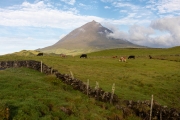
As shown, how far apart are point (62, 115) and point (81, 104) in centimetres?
347

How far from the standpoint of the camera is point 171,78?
4172 cm

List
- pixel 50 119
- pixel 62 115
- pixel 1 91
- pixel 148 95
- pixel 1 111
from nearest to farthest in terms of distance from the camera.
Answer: pixel 1 111, pixel 50 119, pixel 62 115, pixel 1 91, pixel 148 95

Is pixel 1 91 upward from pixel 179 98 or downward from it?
upward

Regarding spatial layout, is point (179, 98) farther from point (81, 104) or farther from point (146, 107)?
point (81, 104)

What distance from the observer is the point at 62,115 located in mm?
17141

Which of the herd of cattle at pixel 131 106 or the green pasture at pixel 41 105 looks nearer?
the green pasture at pixel 41 105

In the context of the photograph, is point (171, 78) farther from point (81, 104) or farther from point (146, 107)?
point (81, 104)

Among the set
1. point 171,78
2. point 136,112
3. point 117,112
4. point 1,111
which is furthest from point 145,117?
point 171,78

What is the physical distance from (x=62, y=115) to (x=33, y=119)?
2559 millimetres

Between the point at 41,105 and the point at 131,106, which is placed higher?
the point at 41,105

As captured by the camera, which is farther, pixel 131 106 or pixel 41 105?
pixel 131 106

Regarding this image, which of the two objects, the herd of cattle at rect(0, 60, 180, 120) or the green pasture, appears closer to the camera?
the green pasture

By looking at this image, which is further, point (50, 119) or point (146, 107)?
point (146, 107)

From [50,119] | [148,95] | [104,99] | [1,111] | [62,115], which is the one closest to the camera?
[1,111]
